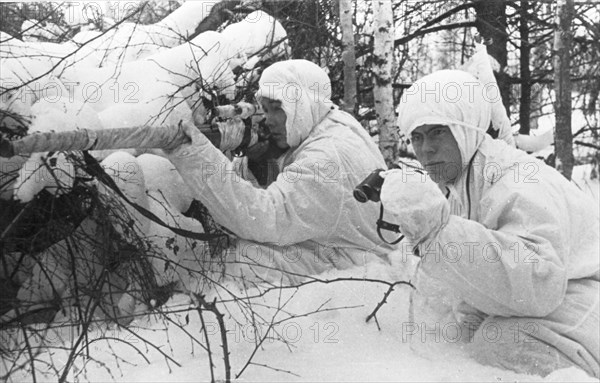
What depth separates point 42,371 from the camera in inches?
106

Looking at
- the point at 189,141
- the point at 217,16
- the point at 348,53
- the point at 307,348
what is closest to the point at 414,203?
the point at 307,348

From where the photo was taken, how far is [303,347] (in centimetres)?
294

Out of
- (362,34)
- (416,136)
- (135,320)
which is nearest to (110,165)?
(135,320)

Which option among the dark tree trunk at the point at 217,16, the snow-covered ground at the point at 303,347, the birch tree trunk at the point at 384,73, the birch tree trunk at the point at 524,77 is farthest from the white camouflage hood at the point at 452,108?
the birch tree trunk at the point at 524,77

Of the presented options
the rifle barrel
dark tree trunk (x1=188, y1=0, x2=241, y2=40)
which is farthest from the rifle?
dark tree trunk (x1=188, y1=0, x2=241, y2=40)

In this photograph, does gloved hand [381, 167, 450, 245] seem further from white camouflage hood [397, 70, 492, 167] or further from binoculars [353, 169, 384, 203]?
white camouflage hood [397, 70, 492, 167]

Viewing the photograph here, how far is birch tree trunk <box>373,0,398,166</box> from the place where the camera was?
19.3 ft

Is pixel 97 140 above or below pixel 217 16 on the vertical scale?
below

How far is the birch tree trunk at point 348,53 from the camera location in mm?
5777

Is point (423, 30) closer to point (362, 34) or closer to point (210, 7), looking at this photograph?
point (362, 34)

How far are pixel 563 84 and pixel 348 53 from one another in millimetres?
2734

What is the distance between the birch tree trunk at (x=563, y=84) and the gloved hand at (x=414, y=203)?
5259 millimetres

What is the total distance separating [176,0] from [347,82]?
159cm

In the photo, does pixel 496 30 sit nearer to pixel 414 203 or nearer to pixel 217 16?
pixel 217 16
